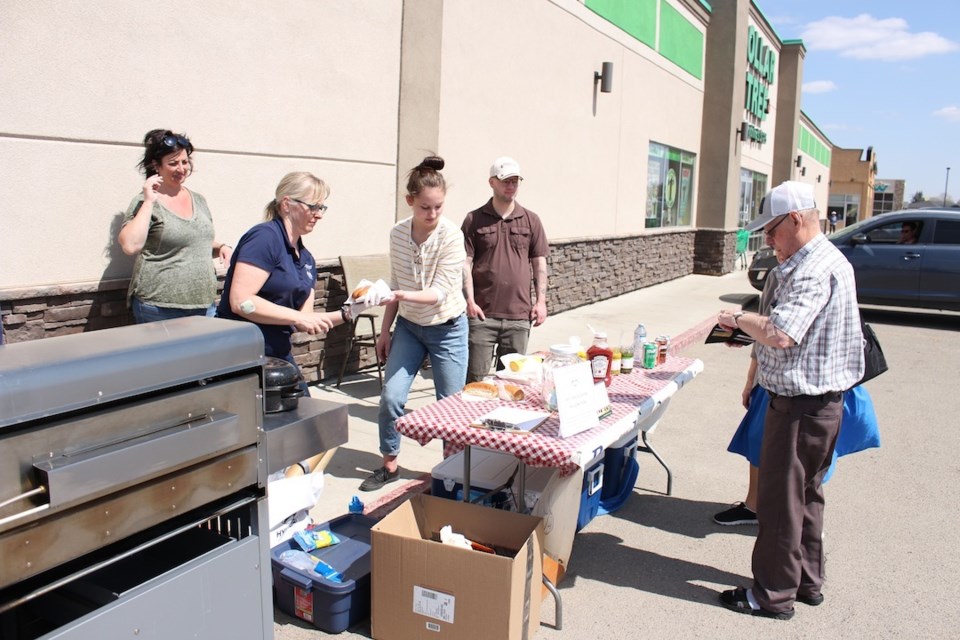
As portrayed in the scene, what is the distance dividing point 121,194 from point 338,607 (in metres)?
2.99

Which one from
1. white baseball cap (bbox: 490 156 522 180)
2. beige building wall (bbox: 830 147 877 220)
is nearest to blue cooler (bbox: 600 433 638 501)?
white baseball cap (bbox: 490 156 522 180)

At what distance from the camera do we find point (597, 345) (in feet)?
12.8

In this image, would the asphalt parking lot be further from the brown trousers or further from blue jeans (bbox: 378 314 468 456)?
blue jeans (bbox: 378 314 468 456)

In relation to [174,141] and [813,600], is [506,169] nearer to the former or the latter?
[174,141]

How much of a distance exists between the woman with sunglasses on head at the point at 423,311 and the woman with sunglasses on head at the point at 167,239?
111 centimetres

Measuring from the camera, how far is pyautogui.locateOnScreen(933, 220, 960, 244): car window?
11234mm

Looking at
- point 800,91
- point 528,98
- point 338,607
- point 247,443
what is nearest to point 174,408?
point 247,443

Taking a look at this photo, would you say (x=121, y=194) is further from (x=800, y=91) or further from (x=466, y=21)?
(x=800, y=91)

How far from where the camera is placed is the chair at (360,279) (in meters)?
6.34

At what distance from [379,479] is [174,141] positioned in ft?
7.10

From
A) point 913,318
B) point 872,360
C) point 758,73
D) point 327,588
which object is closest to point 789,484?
point 872,360

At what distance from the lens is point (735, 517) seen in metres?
4.27

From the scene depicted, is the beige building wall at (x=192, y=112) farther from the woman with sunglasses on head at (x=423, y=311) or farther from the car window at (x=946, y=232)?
the car window at (x=946, y=232)

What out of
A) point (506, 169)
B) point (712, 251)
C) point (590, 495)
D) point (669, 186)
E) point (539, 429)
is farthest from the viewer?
point (712, 251)
